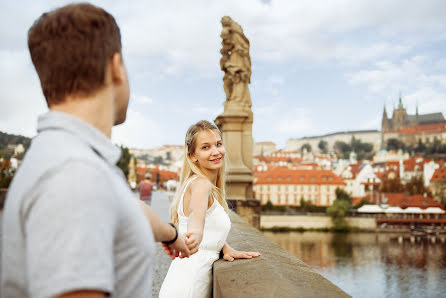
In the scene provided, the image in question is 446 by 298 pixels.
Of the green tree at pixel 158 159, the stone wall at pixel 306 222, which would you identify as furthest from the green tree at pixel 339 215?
the green tree at pixel 158 159

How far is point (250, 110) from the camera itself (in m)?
8.21

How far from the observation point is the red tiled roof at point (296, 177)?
6191 cm

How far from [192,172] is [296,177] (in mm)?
61297

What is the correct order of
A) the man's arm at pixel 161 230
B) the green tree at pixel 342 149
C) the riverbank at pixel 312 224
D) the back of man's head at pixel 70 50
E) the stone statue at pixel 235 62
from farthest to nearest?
the green tree at pixel 342 149
the riverbank at pixel 312 224
the stone statue at pixel 235 62
the man's arm at pixel 161 230
the back of man's head at pixel 70 50

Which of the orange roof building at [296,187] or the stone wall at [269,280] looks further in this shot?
the orange roof building at [296,187]

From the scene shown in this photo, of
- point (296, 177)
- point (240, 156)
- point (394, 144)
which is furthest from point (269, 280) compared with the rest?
point (394, 144)

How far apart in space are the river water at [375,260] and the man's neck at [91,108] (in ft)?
71.1

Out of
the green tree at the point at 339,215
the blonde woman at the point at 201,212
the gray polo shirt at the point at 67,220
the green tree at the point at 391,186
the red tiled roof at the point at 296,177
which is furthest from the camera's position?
the green tree at the point at 391,186

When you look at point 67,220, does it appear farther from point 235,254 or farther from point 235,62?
point 235,62

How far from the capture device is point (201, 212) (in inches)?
71.9

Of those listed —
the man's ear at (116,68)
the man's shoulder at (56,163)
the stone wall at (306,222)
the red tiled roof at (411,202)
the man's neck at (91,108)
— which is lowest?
the stone wall at (306,222)

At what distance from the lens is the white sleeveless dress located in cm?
196

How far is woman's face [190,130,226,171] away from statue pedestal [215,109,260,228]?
552 cm

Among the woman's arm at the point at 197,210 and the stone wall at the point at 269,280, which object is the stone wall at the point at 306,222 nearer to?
the stone wall at the point at 269,280
